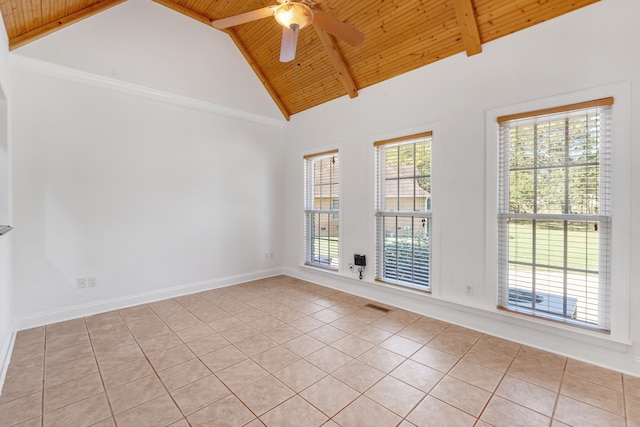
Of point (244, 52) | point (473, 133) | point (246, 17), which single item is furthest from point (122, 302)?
point (473, 133)

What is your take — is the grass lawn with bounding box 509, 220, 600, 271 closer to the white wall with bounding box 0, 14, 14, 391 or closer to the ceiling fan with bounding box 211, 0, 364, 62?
the ceiling fan with bounding box 211, 0, 364, 62

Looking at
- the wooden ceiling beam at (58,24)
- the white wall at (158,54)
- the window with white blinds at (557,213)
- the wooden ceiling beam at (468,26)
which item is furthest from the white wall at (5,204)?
the window with white blinds at (557,213)

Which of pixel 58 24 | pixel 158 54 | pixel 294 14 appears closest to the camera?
pixel 294 14

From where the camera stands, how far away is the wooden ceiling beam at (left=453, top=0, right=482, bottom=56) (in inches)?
104

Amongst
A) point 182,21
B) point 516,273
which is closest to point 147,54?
point 182,21

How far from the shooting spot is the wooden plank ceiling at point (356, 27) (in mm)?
2658

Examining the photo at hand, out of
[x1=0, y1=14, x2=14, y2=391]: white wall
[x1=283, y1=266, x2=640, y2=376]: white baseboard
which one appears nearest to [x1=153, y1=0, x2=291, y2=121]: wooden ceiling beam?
[x1=0, y1=14, x2=14, y2=391]: white wall

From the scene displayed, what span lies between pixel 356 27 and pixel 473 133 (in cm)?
184

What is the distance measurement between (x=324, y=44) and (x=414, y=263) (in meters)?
2.94

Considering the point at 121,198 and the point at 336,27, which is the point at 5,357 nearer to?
the point at 121,198

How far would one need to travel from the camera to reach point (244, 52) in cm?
457

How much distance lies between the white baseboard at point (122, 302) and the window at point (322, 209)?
110 centimetres

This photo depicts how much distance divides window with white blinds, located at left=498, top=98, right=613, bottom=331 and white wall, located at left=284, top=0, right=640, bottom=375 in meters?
0.15

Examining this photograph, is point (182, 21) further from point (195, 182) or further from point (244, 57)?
point (195, 182)
